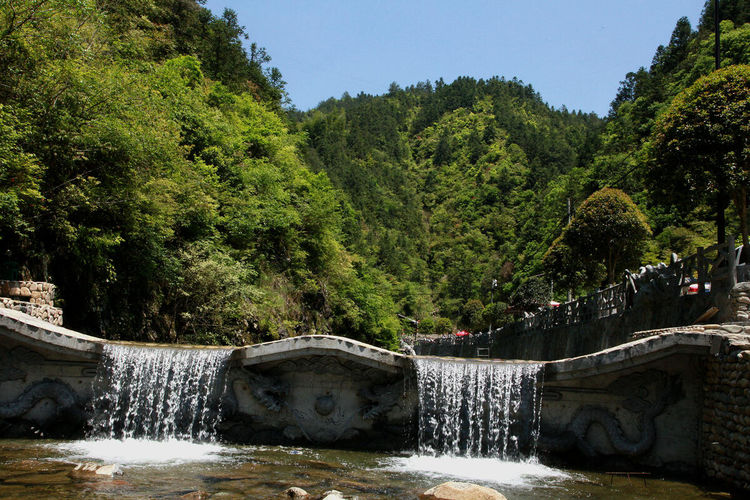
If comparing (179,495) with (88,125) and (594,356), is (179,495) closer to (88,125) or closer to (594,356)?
(594,356)

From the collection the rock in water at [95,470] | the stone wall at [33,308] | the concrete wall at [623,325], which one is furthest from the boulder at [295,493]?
the stone wall at [33,308]

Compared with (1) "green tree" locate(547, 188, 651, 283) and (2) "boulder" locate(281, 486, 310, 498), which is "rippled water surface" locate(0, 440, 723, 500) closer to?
(2) "boulder" locate(281, 486, 310, 498)

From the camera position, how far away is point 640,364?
1053 centimetres

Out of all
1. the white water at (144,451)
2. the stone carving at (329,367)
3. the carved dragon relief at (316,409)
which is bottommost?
the white water at (144,451)

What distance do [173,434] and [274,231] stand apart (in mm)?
18731

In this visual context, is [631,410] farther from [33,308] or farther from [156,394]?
[33,308]

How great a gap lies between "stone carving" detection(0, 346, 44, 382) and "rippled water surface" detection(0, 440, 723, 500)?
1.51 metres

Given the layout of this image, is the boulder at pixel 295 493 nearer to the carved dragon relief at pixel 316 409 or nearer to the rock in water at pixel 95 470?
the rock in water at pixel 95 470

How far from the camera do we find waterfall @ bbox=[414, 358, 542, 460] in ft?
37.2

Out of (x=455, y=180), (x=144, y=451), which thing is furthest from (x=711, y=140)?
(x=455, y=180)

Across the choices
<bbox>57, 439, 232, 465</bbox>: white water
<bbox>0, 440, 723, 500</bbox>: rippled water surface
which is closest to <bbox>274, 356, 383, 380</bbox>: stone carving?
<bbox>0, 440, 723, 500</bbox>: rippled water surface

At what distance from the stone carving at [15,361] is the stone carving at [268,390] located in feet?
14.1

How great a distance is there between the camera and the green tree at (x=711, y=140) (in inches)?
580

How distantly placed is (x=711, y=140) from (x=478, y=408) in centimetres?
930
